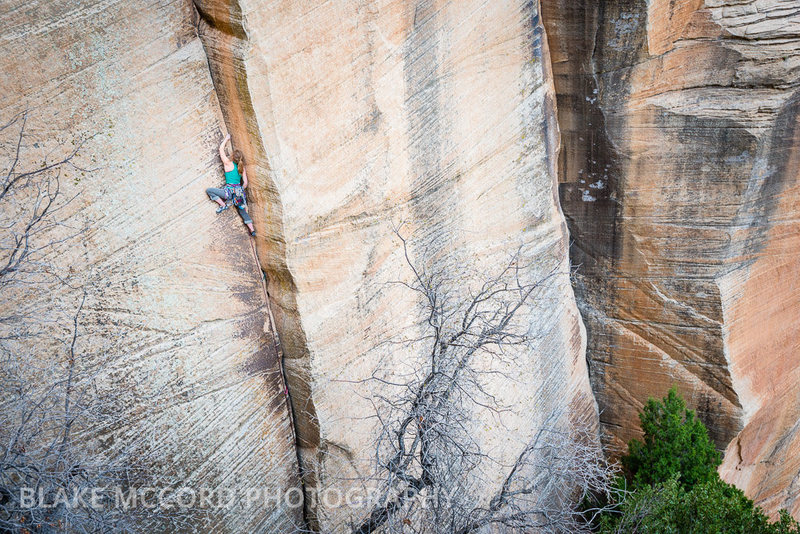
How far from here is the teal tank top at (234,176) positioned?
677 cm

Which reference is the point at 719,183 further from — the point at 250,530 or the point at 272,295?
the point at 250,530

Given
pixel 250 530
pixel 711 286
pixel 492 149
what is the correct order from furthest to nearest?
pixel 711 286
pixel 492 149
pixel 250 530

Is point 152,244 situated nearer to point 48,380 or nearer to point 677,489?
point 48,380

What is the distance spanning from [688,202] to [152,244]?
6.56 m

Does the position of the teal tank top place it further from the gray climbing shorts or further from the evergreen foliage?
the evergreen foliage

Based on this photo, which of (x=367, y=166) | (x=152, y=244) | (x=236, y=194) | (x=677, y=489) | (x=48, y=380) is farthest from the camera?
(x=677, y=489)

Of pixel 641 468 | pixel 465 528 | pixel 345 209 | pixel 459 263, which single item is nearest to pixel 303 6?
pixel 345 209

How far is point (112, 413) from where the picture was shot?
6445 mm

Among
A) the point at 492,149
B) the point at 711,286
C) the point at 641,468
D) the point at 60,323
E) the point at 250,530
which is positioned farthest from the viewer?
the point at 641,468

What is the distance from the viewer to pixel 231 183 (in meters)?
6.82

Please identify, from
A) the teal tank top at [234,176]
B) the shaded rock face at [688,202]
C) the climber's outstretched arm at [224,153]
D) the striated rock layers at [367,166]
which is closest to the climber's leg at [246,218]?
the striated rock layers at [367,166]

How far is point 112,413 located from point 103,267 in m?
1.38

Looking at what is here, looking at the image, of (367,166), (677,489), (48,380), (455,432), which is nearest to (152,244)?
(48,380)

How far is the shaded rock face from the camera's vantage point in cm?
821
